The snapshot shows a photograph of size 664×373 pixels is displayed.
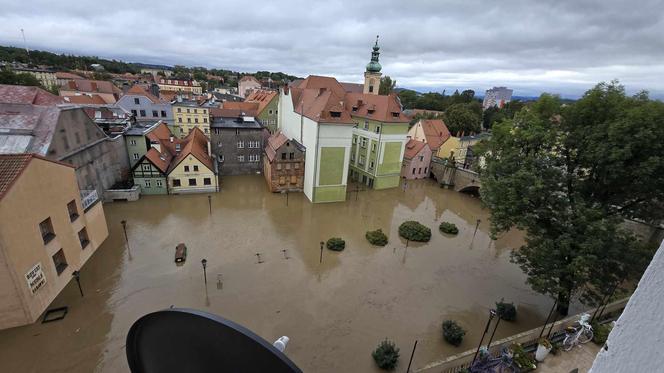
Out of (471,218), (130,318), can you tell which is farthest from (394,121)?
(130,318)

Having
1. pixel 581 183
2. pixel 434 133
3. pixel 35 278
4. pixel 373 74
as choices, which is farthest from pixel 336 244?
pixel 373 74

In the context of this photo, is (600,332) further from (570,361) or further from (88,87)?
(88,87)

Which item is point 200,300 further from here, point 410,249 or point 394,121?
point 394,121

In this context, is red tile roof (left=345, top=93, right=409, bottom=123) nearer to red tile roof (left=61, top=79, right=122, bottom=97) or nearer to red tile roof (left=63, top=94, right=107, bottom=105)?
red tile roof (left=63, top=94, right=107, bottom=105)

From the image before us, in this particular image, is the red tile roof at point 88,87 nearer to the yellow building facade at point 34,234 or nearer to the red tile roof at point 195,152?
the red tile roof at point 195,152

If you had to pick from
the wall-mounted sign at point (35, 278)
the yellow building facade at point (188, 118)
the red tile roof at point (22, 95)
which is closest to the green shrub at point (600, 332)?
the wall-mounted sign at point (35, 278)
